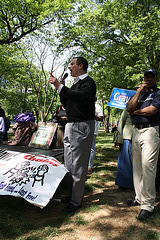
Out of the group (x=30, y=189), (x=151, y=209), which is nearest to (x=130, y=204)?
(x=151, y=209)

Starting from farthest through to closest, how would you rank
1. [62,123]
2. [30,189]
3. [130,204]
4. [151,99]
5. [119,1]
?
[119,1]
[62,123]
[130,204]
[151,99]
[30,189]

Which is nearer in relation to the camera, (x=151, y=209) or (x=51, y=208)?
(x=151, y=209)

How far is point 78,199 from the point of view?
9.13ft

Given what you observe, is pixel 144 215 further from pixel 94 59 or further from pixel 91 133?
pixel 94 59

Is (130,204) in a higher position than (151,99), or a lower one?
lower

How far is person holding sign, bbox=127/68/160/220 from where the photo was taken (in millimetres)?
2576

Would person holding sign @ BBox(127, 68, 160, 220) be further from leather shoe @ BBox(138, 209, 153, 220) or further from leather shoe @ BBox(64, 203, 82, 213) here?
leather shoe @ BBox(64, 203, 82, 213)

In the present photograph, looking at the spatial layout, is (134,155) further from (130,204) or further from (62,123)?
(62,123)

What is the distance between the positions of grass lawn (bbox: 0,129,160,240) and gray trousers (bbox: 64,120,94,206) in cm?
28

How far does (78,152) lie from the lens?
9.02ft

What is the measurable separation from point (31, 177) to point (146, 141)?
1.66 metres

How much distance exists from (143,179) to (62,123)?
3.18 m

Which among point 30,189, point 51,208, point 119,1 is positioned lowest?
point 51,208

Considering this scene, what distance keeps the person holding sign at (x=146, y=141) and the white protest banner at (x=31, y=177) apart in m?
1.08
